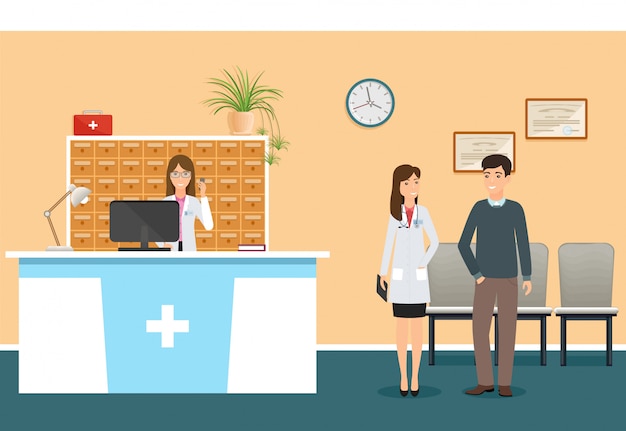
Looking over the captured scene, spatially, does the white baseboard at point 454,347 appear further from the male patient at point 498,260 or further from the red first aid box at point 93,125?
the red first aid box at point 93,125

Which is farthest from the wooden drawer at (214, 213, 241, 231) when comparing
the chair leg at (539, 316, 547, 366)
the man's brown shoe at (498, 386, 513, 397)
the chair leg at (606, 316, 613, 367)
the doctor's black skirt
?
the chair leg at (606, 316, 613, 367)

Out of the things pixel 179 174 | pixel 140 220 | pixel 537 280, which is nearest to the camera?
pixel 140 220

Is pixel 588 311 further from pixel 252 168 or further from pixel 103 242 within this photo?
pixel 103 242

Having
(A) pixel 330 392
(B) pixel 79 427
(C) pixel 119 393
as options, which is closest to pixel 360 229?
(A) pixel 330 392

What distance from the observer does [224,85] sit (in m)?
7.93

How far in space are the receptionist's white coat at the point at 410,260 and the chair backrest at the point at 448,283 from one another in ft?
5.50

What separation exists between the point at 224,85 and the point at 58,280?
8.75 feet

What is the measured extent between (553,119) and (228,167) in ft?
9.01

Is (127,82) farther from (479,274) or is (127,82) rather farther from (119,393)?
(479,274)

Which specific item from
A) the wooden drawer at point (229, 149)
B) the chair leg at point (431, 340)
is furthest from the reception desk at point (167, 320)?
the wooden drawer at point (229, 149)

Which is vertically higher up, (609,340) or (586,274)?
(586,274)

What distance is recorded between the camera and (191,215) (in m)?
6.64

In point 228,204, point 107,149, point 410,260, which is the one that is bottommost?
point 410,260

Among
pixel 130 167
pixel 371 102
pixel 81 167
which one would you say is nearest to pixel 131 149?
pixel 130 167
